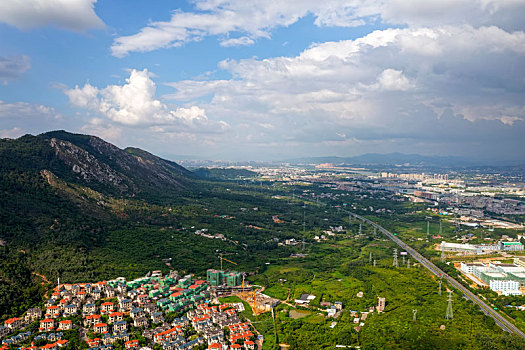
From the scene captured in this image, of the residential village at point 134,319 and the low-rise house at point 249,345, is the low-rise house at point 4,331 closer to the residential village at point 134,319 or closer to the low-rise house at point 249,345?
the residential village at point 134,319

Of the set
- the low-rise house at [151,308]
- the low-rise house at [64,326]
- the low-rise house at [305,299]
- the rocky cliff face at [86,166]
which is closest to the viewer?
the low-rise house at [64,326]

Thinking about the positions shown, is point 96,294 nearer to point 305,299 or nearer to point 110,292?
point 110,292

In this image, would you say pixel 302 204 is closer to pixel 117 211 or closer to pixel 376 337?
pixel 117 211

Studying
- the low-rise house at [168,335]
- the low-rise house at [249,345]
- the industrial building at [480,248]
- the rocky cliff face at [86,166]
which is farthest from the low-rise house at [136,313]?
the rocky cliff face at [86,166]

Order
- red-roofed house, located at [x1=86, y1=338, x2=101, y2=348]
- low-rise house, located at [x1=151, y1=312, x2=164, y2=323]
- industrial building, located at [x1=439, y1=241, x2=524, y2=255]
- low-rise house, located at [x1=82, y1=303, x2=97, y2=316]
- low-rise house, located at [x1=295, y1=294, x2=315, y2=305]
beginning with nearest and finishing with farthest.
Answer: red-roofed house, located at [x1=86, y1=338, x2=101, y2=348]
low-rise house, located at [x1=151, y1=312, x2=164, y2=323]
low-rise house, located at [x1=82, y1=303, x2=97, y2=316]
low-rise house, located at [x1=295, y1=294, x2=315, y2=305]
industrial building, located at [x1=439, y1=241, x2=524, y2=255]

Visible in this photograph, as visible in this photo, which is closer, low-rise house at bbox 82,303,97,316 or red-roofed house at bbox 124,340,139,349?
red-roofed house at bbox 124,340,139,349

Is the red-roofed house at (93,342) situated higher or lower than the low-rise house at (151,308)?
lower

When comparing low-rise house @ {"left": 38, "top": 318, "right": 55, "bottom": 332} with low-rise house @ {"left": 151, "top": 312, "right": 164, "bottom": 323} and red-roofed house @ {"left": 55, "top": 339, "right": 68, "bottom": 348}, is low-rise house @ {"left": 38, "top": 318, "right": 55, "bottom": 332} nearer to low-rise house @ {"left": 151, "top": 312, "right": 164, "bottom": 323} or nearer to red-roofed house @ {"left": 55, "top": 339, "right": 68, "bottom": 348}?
red-roofed house @ {"left": 55, "top": 339, "right": 68, "bottom": 348}

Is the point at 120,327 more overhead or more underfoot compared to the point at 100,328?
more underfoot

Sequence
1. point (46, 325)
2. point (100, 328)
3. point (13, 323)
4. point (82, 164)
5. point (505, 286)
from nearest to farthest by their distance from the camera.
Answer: point (13, 323), point (100, 328), point (46, 325), point (505, 286), point (82, 164)

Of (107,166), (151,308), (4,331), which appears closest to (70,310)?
(4,331)

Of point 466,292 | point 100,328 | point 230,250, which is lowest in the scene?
point 466,292

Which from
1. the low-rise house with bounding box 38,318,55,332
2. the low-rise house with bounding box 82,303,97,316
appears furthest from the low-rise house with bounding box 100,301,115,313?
the low-rise house with bounding box 38,318,55,332
